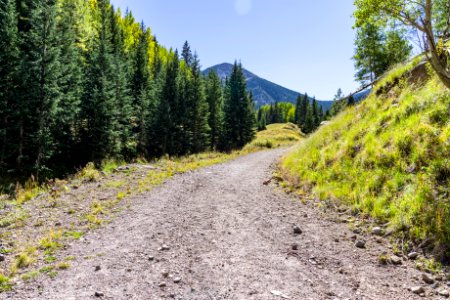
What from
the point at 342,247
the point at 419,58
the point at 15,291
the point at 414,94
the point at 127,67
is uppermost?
the point at 127,67

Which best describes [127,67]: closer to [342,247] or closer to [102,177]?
[102,177]

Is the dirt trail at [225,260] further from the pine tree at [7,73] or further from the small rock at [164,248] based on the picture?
the pine tree at [7,73]

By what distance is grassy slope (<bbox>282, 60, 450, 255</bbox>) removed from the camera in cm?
655

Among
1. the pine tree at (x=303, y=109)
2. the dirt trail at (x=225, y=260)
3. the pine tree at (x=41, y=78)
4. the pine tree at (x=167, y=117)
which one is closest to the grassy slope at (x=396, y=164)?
the dirt trail at (x=225, y=260)

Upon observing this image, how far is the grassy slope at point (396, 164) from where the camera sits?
6.55 meters

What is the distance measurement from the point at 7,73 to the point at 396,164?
23513mm

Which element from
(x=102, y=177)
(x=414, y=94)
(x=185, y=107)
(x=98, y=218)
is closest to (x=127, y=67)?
(x=185, y=107)

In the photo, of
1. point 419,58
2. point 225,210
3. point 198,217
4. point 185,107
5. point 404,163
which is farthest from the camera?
point 185,107

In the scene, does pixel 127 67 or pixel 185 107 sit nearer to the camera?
pixel 127 67

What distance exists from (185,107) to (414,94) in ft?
123

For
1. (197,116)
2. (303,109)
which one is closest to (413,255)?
(197,116)

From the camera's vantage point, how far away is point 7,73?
18.2 metres

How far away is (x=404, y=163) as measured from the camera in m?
8.19

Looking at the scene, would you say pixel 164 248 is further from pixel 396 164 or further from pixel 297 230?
pixel 396 164
